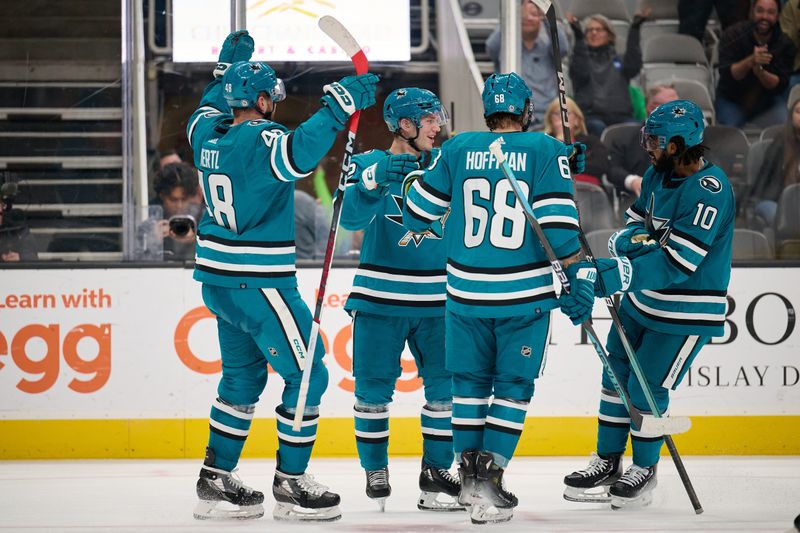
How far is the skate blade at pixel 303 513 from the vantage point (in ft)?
11.9

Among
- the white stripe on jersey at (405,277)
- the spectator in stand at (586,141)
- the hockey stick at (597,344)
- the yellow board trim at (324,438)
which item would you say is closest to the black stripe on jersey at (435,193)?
the hockey stick at (597,344)

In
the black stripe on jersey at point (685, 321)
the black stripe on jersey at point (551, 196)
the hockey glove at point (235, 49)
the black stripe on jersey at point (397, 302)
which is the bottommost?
the black stripe on jersey at point (685, 321)

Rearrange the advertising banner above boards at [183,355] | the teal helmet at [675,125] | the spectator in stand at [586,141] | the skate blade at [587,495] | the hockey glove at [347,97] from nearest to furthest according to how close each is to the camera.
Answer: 1. the hockey glove at [347,97]
2. the teal helmet at [675,125]
3. the skate blade at [587,495]
4. the advertising banner above boards at [183,355]
5. the spectator in stand at [586,141]

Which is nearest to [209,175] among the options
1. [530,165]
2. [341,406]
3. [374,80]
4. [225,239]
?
[225,239]

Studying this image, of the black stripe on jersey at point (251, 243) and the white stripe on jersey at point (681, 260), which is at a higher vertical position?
the black stripe on jersey at point (251, 243)

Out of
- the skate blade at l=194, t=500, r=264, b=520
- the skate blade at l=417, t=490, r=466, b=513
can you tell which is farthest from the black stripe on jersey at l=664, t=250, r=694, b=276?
the skate blade at l=194, t=500, r=264, b=520

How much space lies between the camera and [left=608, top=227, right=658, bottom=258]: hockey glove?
3.78 metres

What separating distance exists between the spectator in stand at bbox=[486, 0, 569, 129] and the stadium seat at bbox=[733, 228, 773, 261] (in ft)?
3.56

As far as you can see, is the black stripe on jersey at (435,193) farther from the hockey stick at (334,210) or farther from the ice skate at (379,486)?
the ice skate at (379,486)

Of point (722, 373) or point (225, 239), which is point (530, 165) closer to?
point (225, 239)

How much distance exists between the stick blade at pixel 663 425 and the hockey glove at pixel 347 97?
52.6 inches

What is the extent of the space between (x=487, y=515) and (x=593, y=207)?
7.87 ft

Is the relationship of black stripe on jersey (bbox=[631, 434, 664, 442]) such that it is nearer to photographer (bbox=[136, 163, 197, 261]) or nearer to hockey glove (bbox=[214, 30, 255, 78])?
hockey glove (bbox=[214, 30, 255, 78])

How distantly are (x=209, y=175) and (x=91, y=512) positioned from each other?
117 cm
